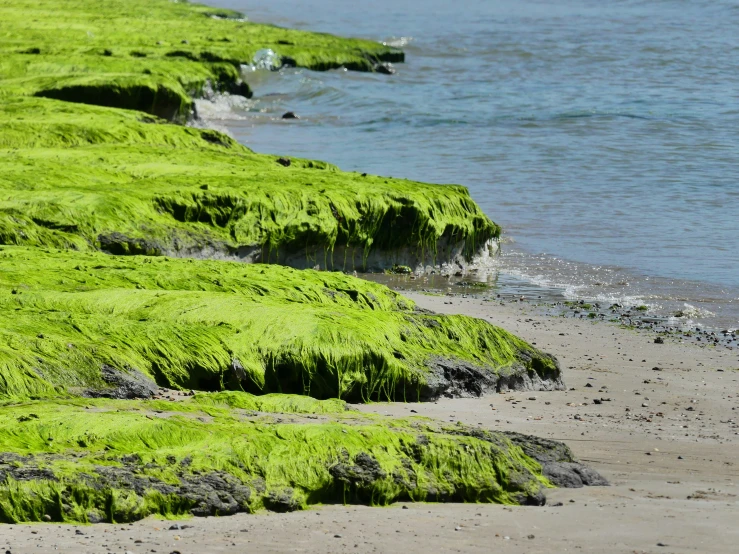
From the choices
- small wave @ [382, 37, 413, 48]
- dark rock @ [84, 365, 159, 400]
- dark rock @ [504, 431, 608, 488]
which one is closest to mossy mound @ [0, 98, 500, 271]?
dark rock @ [84, 365, 159, 400]

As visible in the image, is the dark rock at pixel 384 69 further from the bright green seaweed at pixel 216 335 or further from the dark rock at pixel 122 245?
the dark rock at pixel 122 245

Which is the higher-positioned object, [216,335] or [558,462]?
[216,335]

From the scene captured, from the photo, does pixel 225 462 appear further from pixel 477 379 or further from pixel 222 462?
pixel 477 379

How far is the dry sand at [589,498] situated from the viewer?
193 inches

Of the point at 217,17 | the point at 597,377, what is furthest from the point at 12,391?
the point at 217,17

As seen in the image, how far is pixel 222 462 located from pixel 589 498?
1.87m

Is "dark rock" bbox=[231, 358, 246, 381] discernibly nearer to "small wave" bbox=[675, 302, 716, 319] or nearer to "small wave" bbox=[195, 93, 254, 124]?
"small wave" bbox=[675, 302, 716, 319]

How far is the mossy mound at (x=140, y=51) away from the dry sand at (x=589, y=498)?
498 inches

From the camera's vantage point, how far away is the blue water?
525 inches

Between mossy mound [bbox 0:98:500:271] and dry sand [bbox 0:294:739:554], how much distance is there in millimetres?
3342

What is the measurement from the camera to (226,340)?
7.38 metres

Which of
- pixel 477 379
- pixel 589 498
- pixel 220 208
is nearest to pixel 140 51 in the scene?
pixel 220 208

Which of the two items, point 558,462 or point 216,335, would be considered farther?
point 216,335

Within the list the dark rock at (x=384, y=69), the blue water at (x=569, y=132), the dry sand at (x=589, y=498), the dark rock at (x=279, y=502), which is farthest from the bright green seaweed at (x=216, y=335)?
the dark rock at (x=384, y=69)
